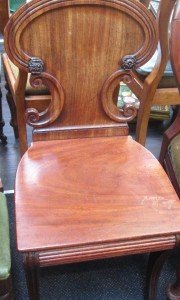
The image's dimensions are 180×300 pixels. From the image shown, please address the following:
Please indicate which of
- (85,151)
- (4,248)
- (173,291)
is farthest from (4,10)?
(173,291)

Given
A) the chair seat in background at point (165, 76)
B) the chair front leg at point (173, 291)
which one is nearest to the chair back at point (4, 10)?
the chair seat in background at point (165, 76)

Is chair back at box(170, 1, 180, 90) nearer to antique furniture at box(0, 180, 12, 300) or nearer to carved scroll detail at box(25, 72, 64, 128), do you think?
carved scroll detail at box(25, 72, 64, 128)

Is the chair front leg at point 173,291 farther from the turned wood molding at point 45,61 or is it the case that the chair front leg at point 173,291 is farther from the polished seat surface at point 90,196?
the turned wood molding at point 45,61

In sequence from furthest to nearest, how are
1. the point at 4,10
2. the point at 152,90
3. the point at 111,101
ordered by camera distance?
the point at 4,10 < the point at 152,90 < the point at 111,101

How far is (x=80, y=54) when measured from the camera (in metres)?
0.96

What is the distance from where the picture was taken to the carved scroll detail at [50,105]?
96 centimetres

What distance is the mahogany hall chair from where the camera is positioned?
0.78 metres

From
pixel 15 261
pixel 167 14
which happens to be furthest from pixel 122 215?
pixel 167 14

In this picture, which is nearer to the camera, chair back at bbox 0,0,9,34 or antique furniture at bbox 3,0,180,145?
antique furniture at bbox 3,0,180,145

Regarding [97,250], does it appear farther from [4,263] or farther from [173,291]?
[173,291]

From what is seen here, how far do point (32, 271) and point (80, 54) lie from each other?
571 mm

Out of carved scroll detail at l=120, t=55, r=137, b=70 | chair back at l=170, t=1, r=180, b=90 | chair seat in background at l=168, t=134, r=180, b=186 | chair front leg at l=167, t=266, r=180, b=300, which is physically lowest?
chair front leg at l=167, t=266, r=180, b=300

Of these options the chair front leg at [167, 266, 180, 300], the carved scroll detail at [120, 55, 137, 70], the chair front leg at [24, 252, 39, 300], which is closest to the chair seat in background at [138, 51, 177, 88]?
the carved scroll detail at [120, 55, 137, 70]

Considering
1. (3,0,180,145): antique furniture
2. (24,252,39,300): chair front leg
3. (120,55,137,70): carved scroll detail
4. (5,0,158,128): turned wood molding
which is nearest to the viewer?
(24,252,39,300): chair front leg
